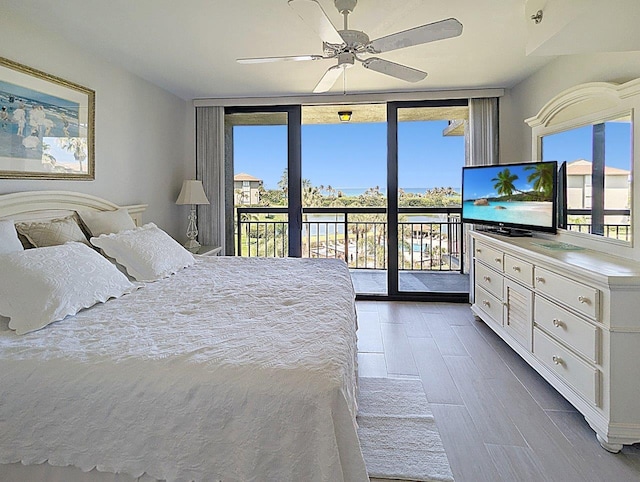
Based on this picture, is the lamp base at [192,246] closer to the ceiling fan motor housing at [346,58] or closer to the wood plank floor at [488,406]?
the wood plank floor at [488,406]

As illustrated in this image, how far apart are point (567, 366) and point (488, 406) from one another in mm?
511

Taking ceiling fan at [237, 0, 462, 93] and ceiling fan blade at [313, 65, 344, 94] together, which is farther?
ceiling fan blade at [313, 65, 344, 94]

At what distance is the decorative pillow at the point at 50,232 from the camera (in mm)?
2613

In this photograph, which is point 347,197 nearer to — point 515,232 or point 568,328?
point 515,232

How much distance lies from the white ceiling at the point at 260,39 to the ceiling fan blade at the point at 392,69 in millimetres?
210

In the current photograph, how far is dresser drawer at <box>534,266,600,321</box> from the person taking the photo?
2.24 metres

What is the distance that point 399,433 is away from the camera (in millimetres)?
2299

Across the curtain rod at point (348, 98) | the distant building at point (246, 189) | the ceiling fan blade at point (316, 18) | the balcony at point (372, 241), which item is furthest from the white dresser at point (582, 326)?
the distant building at point (246, 189)

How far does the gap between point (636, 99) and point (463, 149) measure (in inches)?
100

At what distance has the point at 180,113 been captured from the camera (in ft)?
17.2

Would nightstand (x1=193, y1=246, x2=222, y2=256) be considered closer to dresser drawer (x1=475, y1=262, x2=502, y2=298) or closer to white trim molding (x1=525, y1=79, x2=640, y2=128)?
dresser drawer (x1=475, y1=262, x2=502, y2=298)

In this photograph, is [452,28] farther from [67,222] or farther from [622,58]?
[67,222]

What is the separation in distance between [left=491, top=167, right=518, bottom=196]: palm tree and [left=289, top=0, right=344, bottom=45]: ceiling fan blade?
2214 millimetres

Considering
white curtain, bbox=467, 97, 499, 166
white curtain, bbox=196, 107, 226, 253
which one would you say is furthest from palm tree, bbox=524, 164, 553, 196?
white curtain, bbox=196, 107, 226, 253
